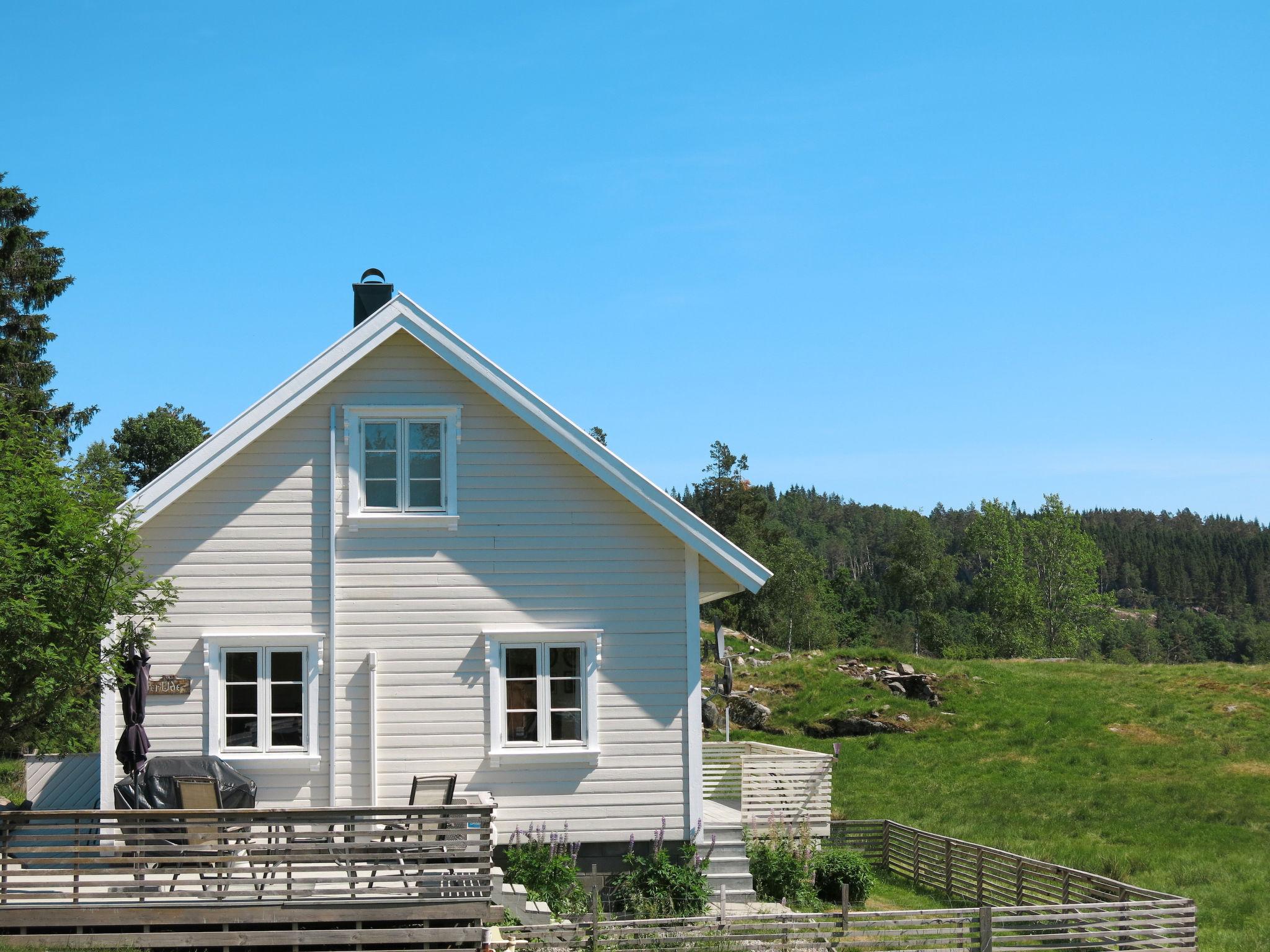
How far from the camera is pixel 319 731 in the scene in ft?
46.2

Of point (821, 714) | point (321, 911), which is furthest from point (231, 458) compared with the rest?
point (821, 714)

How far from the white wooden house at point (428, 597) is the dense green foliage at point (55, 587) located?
1.73 m

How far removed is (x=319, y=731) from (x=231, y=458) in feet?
11.3

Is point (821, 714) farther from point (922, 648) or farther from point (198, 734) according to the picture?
point (922, 648)

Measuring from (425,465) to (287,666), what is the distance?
294 centimetres

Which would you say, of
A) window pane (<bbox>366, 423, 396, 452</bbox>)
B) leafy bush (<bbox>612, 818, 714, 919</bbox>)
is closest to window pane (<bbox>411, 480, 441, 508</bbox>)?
window pane (<bbox>366, 423, 396, 452</bbox>)

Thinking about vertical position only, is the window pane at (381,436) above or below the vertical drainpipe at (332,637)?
above

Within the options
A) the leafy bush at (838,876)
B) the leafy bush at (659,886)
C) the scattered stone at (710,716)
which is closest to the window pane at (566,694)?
the leafy bush at (659,886)

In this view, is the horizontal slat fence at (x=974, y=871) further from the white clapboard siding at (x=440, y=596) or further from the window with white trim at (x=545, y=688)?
the window with white trim at (x=545, y=688)

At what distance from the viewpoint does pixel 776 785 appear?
18094 mm

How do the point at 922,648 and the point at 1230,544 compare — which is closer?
the point at 922,648

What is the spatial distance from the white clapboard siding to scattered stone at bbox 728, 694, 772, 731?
2041 cm

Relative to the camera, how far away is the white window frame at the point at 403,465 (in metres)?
14.5

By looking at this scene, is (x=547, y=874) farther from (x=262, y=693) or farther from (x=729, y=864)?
(x=262, y=693)
